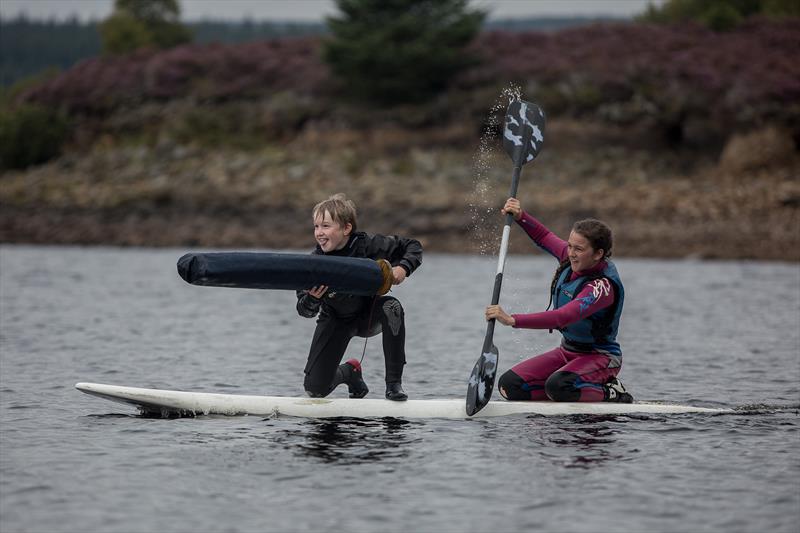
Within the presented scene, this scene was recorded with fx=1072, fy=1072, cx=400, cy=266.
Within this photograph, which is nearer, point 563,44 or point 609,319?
point 609,319

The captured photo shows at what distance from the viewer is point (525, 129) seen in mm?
10172

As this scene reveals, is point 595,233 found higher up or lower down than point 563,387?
higher up

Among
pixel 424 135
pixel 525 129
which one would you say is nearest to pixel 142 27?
pixel 424 135

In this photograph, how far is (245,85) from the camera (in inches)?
1834

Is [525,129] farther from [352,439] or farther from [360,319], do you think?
[352,439]

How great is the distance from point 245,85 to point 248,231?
42.4ft

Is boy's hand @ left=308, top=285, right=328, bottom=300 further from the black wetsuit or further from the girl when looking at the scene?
the girl

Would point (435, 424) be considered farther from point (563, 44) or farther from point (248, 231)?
point (563, 44)

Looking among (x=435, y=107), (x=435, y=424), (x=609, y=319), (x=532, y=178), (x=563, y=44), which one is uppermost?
(x=563, y=44)

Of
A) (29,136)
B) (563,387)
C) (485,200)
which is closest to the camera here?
(563,387)

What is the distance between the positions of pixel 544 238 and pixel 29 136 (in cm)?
4006

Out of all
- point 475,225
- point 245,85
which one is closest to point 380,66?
point 245,85

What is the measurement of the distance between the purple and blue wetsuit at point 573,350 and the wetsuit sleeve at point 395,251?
38.5 inches

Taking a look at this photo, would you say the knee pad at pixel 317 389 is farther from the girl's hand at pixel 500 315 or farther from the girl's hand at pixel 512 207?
the girl's hand at pixel 512 207
